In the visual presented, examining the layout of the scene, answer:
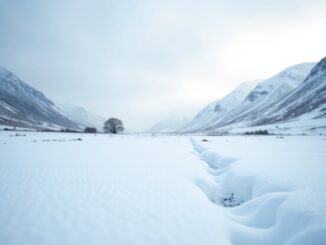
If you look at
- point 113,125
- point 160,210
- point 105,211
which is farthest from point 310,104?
point 105,211

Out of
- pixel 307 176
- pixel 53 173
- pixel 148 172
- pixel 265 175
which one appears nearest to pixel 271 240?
pixel 265 175

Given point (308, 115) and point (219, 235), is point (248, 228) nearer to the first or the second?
point (219, 235)

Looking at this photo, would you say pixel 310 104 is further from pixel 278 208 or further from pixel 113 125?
pixel 278 208

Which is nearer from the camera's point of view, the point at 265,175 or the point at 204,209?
the point at 204,209

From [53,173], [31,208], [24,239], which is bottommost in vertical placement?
[24,239]

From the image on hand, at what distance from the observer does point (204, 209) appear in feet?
22.1

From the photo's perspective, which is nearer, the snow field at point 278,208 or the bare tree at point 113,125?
the snow field at point 278,208

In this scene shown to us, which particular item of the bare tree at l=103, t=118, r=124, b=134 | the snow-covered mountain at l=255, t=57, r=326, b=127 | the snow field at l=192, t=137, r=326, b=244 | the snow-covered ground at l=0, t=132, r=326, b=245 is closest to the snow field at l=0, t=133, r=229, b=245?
the snow-covered ground at l=0, t=132, r=326, b=245

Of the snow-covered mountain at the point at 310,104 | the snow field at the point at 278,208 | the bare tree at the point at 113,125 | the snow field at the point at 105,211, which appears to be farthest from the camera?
the snow-covered mountain at the point at 310,104

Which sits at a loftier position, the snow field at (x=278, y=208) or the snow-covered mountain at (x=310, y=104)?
the snow-covered mountain at (x=310, y=104)

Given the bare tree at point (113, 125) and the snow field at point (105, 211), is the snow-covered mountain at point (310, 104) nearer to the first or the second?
the bare tree at point (113, 125)

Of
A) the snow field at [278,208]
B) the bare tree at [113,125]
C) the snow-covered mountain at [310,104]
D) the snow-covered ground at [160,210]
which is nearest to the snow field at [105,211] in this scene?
the snow-covered ground at [160,210]

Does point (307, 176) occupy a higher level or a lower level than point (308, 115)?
lower

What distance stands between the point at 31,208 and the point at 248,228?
756cm
